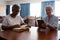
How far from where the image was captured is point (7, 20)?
2705mm

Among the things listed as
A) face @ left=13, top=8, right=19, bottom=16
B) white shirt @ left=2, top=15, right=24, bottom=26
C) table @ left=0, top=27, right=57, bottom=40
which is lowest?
table @ left=0, top=27, right=57, bottom=40

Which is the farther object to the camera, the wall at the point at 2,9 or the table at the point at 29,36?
the wall at the point at 2,9

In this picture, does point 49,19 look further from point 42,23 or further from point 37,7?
point 37,7

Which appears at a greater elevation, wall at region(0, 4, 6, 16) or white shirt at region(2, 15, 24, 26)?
wall at region(0, 4, 6, 16)

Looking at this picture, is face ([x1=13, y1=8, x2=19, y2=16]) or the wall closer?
face ([x1=13, y1=8, x2=19, y2=16])

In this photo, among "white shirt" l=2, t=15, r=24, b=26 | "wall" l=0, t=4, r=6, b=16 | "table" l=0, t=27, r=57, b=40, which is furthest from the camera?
"wall" l=0, t=4, r=6, b=16

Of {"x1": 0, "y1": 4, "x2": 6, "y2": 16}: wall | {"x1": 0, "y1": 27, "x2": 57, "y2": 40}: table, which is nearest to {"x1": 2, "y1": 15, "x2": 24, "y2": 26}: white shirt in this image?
{"x1": 0, "y1": 27, "x2": 57, "y2": 40}: table

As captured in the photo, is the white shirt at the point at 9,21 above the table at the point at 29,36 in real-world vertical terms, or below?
above

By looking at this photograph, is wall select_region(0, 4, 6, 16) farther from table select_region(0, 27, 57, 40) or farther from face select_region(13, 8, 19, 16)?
table select_region(0, 27, 57, 40)

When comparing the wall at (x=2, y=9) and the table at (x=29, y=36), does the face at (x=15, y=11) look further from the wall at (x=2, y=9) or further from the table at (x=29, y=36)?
the wall at (x=2, y=9)

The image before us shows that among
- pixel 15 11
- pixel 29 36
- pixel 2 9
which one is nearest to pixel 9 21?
pixel 15 11

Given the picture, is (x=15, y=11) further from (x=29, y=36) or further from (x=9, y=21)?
(x=29, y=36)

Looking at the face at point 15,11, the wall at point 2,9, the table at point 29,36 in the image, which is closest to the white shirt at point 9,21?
the face at point 15,11

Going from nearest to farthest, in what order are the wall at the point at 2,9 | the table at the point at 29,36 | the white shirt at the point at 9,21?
the table at the point at 29,36, the white shirt at the point at 9,21, the wall at the point at 2,9
